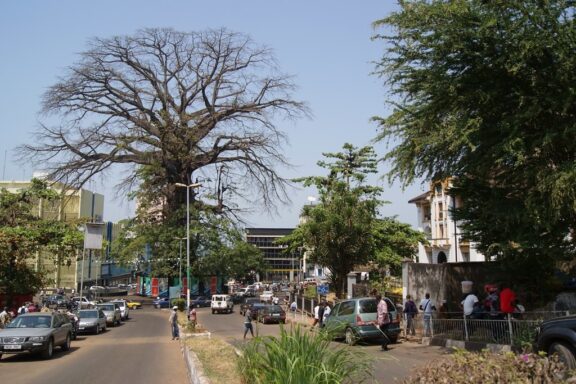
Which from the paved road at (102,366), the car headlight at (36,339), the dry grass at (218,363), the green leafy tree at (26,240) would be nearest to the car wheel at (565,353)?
the dry grass at (218,363)

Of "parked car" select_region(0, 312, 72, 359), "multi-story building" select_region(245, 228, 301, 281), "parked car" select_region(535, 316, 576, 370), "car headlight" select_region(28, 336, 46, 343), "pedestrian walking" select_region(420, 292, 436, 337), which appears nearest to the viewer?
"parked car" select_region(535, 316, 576, 370)

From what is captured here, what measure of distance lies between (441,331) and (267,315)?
20429 mm

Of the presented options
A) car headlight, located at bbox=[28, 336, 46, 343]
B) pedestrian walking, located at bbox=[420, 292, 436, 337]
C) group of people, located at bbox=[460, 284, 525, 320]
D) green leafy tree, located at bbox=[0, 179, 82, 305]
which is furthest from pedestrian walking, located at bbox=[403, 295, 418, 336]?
green leafy tree, located at bbox=[0, 179, 82, 305]

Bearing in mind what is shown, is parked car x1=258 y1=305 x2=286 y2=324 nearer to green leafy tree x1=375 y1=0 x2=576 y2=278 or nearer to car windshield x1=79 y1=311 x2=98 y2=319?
car windshield x1=79 y1=311 x2=98 y2=319

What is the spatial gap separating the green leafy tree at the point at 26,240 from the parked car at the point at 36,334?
14.2 m

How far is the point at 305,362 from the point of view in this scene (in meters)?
6.09

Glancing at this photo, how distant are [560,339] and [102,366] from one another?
11710 mm

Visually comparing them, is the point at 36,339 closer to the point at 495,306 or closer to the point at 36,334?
the point at 36,334

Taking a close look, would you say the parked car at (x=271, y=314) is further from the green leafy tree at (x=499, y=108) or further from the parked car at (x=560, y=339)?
the parked car at (x=560, y=339)

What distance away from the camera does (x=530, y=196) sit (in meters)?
13.4

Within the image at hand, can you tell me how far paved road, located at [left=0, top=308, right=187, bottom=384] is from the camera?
12852 mm

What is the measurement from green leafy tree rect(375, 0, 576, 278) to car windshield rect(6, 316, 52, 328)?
12.2 meters

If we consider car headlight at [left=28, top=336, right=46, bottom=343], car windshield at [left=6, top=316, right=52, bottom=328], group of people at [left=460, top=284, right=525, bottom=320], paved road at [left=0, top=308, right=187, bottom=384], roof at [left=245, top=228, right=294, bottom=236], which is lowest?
paved road at [left=0, top=308, right=187, bottom=384]

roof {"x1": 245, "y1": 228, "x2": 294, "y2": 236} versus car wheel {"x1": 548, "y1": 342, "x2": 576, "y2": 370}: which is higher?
roof {"x1": 245, "y1": 228, "x2": 294, "y2": 236}
